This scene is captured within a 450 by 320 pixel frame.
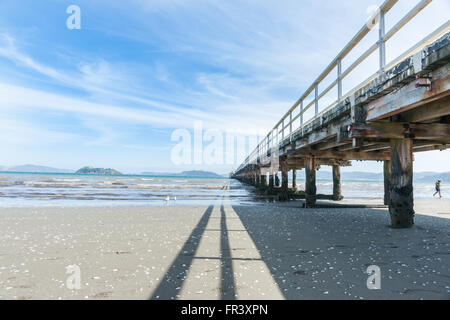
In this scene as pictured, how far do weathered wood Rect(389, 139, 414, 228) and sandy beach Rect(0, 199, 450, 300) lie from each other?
434 mm

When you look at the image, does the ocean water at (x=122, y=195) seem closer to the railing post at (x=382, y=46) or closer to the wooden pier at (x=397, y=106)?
the wooden pier at (x=397, y=106)

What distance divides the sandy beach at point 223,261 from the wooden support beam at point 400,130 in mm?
3081

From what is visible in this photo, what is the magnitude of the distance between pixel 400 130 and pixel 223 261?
7.18m

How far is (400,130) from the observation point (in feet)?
32.1

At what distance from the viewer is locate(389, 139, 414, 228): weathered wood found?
32.9 ft

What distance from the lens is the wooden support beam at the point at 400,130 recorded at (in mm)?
9666

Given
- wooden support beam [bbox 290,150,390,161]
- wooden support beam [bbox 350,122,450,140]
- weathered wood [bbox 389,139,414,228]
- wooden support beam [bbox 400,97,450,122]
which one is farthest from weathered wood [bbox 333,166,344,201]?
A: wooden support beam [bbox 400,97,450,122]

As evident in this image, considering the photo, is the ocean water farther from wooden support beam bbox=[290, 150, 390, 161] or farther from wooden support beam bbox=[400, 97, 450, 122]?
wooden support beam bbox=[400, 97, 450, 122]

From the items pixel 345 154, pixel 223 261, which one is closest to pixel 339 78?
pixel 223 261

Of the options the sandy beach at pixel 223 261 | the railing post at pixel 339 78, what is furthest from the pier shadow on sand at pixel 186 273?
the railing post at pixel 339 78

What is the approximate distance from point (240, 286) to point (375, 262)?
3221 mm
